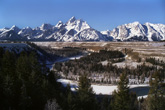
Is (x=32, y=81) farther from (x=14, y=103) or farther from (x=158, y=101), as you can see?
(x=158, y=101)

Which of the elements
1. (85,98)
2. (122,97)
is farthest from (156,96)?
(85,98)

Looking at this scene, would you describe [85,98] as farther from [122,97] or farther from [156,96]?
[156,96]

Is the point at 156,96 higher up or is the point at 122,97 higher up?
the point at 122,97

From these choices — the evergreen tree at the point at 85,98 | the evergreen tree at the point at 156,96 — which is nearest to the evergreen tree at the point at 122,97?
the evergreen tree at the point at 156,96

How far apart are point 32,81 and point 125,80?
13635mm

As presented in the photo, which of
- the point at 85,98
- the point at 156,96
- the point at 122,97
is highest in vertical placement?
the point at 122,97

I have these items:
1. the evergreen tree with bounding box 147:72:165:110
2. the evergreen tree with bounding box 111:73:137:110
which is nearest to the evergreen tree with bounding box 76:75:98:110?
the evergreen tree with bounding box 111:73:137:110

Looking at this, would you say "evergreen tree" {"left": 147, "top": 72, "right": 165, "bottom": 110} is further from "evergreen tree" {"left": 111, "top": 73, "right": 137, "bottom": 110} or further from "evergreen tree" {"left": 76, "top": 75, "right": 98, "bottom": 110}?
"evergreen tree" {"left": 76, "top": 75, "right": 98, "bottom": 110}

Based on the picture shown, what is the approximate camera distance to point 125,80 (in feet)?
61.0

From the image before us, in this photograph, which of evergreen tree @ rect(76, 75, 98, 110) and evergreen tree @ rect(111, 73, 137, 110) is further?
evergreen tree @ rect(76, 75, 98, 110)

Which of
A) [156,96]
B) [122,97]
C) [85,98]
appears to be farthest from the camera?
[85,98]

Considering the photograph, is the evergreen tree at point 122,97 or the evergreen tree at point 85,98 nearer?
the evergreen tree at point 122,97

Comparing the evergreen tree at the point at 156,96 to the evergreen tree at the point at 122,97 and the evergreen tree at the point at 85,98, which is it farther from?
the evergreen tree at the point at 85,98

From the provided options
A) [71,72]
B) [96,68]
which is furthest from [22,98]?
[96,68]
